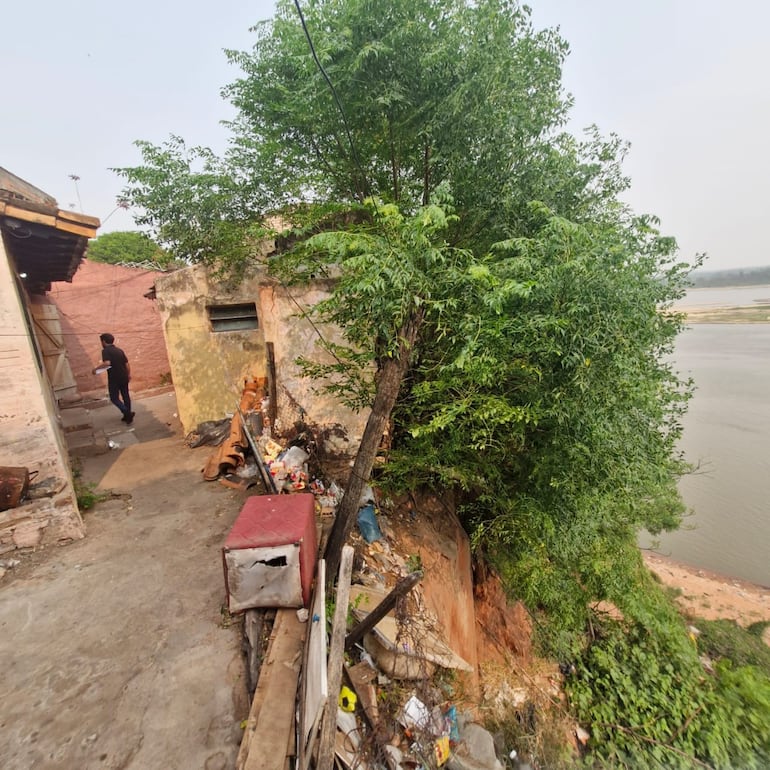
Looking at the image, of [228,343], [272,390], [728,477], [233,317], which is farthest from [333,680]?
[728,477]

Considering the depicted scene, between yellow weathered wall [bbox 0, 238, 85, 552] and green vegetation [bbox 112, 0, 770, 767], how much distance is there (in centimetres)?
275

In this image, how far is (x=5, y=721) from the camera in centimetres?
220

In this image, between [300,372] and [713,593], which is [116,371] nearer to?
[300,372]

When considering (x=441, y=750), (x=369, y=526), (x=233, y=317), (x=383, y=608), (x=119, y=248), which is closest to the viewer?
(x=383, y=608)

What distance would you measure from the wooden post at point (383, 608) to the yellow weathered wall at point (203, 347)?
530 cm

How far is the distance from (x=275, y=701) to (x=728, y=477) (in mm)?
16340

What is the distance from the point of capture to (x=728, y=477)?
41.3 ft

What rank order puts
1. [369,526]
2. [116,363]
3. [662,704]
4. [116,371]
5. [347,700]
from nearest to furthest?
1. [347,700]
2. [369,526]
3. [662,704]
4. [116,363]
5. [116,371]

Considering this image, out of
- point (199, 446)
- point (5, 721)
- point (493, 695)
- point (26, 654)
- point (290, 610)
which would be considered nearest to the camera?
point (5, 721)

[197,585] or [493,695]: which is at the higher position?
[197,585]

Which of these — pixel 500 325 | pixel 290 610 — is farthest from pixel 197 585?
pixel 500 325

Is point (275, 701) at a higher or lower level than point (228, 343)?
lower

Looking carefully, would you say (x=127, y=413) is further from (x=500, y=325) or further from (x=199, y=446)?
(x=500, y=325)

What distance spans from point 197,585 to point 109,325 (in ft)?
40.5
